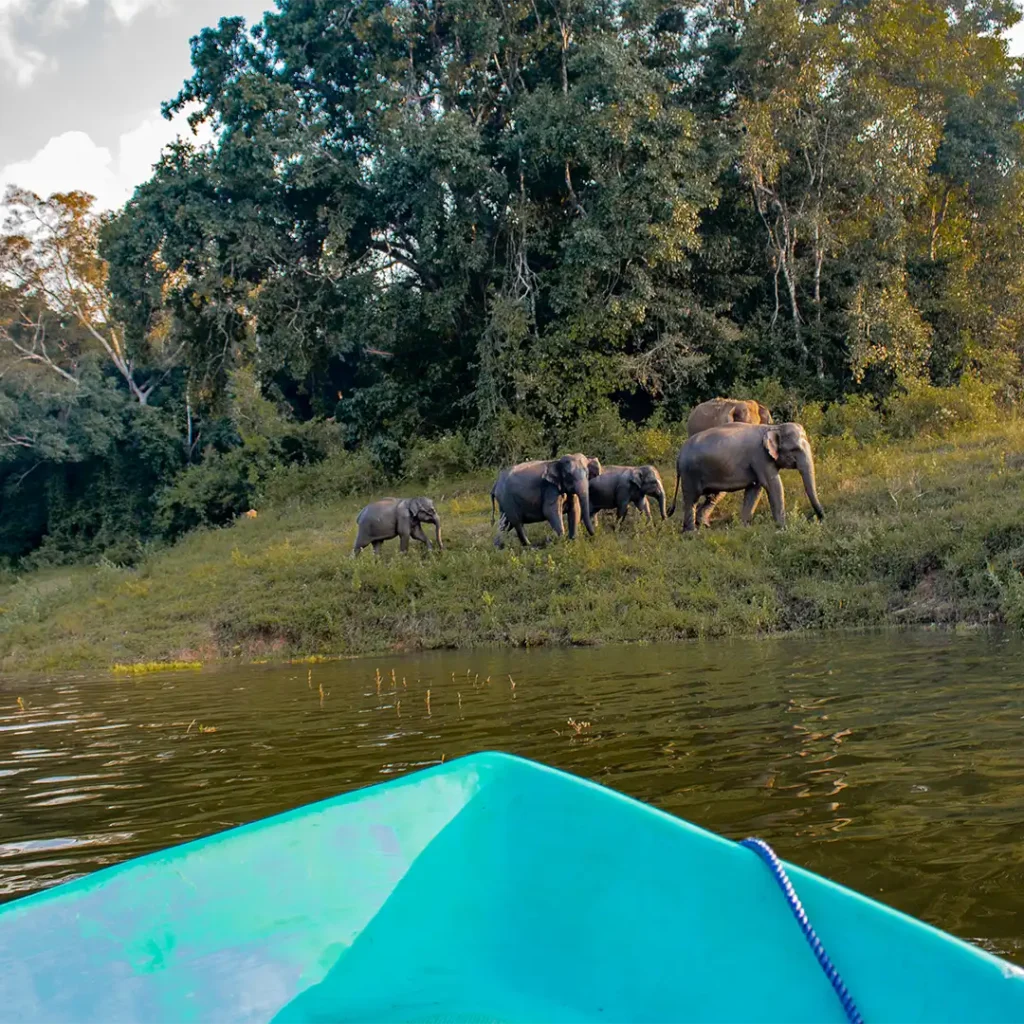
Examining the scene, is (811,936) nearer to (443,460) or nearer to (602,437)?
(602,437)

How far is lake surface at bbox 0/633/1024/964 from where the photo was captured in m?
3.82

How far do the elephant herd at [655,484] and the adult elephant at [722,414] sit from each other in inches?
0.6

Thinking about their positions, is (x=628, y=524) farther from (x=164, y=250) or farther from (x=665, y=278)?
(x=164, y=250)

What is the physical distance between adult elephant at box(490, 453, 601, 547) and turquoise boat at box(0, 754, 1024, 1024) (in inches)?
516

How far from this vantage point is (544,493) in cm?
1589

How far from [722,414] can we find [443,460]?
8.05 metres

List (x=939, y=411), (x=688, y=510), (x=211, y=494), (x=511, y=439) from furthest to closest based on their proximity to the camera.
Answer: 1. (x=211, y=494)
2. (x=511, y=439)
3. (x=939, y=411)
4. (x=688, y=510)

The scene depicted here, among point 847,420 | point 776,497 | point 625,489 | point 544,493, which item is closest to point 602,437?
point 847,420

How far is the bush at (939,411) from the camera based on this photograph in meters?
20.2

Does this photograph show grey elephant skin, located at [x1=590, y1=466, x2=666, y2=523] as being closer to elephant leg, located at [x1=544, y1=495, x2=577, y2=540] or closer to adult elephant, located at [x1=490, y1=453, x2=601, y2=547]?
adult elephant, located at [x1=490, y1=453, x2=601, y2=547]

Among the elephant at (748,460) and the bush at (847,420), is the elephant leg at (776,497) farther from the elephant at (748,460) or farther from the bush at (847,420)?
the bush at (847,420)

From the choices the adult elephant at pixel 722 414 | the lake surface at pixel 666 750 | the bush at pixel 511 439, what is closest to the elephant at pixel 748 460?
the adult elephant at pixel 722 414

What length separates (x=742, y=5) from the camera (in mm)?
24453

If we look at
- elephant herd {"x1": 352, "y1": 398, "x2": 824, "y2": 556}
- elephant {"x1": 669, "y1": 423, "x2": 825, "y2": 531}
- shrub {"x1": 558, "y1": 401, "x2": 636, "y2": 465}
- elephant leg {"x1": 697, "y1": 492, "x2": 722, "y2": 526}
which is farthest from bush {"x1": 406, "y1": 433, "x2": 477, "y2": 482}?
elephant {"x1": 669, "y1": 423, "x2": 825, "y2": 531}
